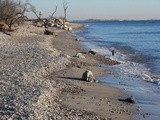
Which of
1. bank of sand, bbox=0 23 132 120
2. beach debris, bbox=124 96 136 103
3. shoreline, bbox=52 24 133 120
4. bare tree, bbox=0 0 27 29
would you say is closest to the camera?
bank of sand, bbox=0 23 132 120

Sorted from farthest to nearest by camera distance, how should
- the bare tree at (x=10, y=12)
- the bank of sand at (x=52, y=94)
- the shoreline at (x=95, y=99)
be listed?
the bare tree at (x=10, y=12) < the shoreline at (x=95, y=99) < the bank of sand at (x=52, y=94)

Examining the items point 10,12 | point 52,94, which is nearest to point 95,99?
point 52,94

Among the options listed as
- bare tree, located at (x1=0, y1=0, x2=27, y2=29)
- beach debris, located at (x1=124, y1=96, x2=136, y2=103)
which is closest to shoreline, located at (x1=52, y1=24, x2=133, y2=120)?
beach debris, located at (x1=124, y1=96, x2=136, y2=103)

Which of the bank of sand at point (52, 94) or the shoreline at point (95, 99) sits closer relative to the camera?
the bank of sand at point (52, 94)

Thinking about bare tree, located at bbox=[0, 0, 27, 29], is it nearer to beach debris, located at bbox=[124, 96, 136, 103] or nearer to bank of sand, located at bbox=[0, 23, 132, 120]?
bank of sand, located at bbox=[0, 23, 132, 120]

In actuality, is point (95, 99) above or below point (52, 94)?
below

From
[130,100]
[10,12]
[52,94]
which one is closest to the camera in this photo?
[52,94]

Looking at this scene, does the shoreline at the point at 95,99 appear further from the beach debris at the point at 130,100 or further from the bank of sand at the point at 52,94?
the beach debris at the point at 130,100

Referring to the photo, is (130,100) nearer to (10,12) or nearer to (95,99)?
(95,99)

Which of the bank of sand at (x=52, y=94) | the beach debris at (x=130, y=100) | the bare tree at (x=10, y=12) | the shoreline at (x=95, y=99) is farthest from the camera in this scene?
the bare tree at (x=10, y=12)

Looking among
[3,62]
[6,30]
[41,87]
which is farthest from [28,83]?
[6,30]

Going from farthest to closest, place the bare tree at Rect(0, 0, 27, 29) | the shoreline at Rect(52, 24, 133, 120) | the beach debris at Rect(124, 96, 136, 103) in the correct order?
the bare tree at Rect(0, 0, 27, 29), the beach debris at Rect(124, 96, 136, 103), the shoreline at Rect(52, 24, 133, 120)

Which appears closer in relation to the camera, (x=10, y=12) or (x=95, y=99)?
(x=95, y=99)

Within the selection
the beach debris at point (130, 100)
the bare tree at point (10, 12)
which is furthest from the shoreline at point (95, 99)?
the bare tree at point (10, 12)
